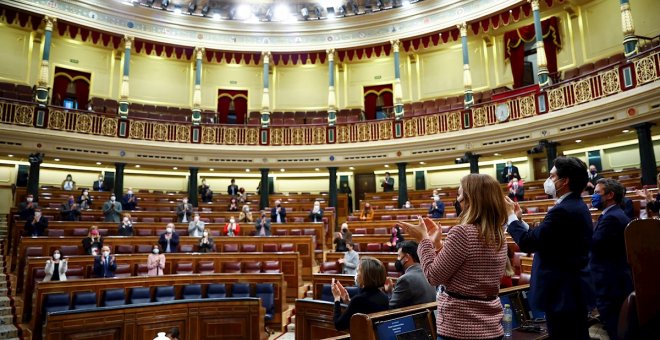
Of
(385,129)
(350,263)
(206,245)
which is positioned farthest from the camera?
(385,129)

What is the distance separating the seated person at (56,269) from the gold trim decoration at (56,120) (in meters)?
7.08

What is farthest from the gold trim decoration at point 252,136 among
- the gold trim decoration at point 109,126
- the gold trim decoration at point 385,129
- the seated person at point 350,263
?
the seated person at point 350,263

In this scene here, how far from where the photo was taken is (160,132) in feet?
46.7

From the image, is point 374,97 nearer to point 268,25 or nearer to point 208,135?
point 268,25

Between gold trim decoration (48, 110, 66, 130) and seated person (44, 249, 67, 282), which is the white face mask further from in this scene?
gold trim decoration (48, 110, 66, 130)

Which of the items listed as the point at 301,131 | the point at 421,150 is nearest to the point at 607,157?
the point at 421,150

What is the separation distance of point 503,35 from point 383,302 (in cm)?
1463

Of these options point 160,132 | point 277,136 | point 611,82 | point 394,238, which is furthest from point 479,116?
point 160,132

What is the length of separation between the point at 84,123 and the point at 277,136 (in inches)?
226

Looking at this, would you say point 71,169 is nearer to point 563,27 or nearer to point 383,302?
point 383,302

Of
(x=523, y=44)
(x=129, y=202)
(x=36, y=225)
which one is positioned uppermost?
(x=523, y=44)

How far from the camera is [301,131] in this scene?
1509 centimetres

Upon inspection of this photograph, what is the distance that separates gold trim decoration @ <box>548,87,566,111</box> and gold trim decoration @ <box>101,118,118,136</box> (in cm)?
1224

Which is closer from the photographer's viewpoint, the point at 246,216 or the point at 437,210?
the point at 437,210
